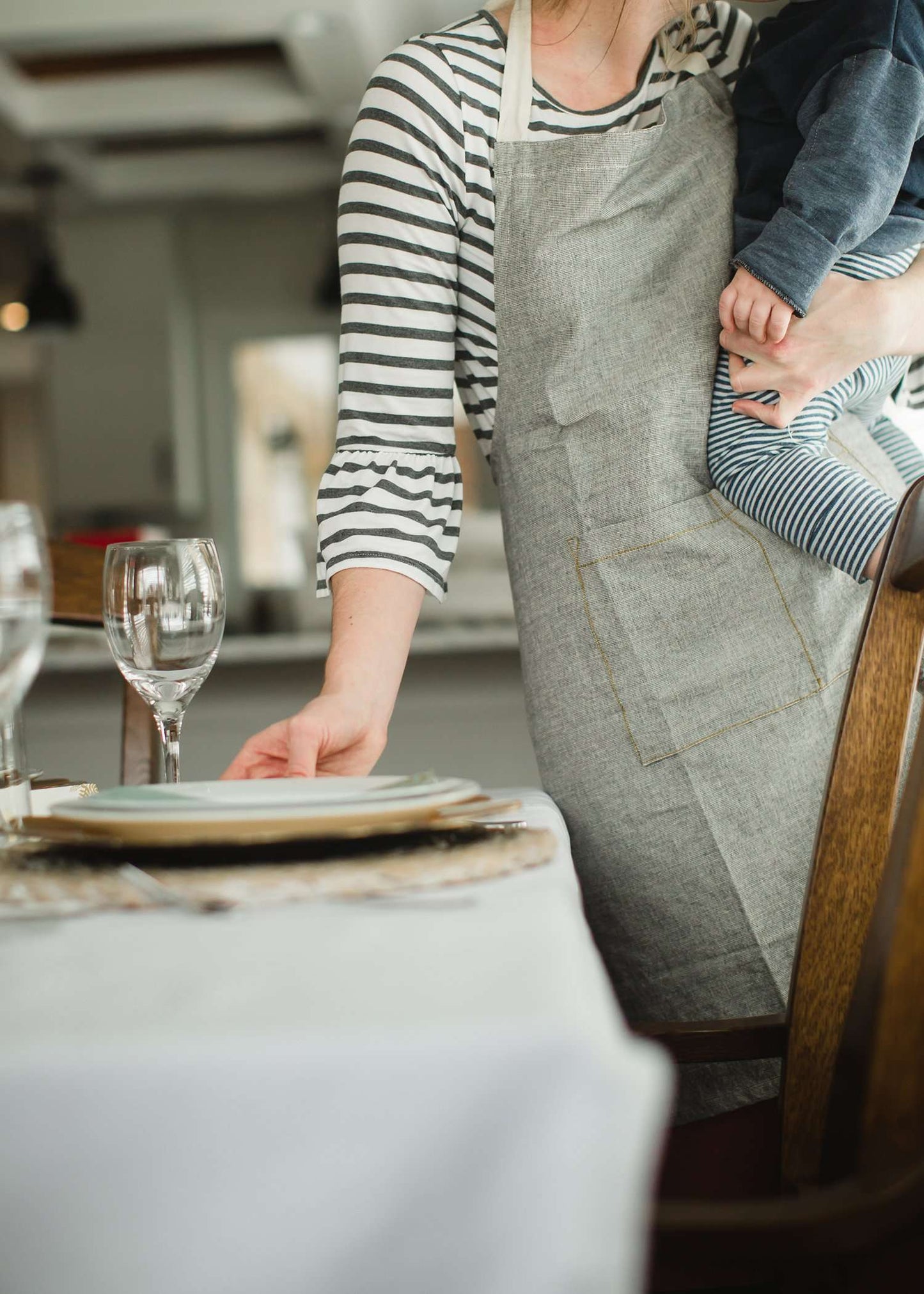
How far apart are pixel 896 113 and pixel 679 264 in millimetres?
200

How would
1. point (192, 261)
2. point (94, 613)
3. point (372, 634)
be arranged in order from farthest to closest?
1. point (192, 261)
2. point (94, 613)
3. point (372, 634)

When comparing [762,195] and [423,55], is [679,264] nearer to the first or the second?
[762,195]

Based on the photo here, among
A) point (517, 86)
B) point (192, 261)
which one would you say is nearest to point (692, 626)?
point (517, 86)

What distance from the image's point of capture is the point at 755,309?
36.4 inches

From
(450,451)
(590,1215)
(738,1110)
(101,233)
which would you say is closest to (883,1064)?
(590,1215)

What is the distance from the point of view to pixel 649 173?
1.00 meters

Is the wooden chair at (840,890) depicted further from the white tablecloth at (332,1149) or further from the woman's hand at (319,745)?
the white tablecloth at (332,1149)

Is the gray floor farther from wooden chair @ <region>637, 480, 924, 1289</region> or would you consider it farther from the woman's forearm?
wooden chair @ <region>637, 480, 924, 1289</region>

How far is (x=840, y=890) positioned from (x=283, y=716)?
173cm

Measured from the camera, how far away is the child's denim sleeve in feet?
2.97

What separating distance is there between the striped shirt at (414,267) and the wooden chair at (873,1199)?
0.52 metres

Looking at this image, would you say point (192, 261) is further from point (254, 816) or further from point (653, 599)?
point (254, 816)

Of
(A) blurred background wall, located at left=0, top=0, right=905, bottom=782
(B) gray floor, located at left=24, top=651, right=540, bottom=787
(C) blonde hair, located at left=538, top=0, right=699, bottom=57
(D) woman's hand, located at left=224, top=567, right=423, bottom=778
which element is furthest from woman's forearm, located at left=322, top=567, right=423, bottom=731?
(A) blurred background wall, located at left=0, top=0, right=905, bottom=782

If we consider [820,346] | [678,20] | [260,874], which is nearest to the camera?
[260,874]
